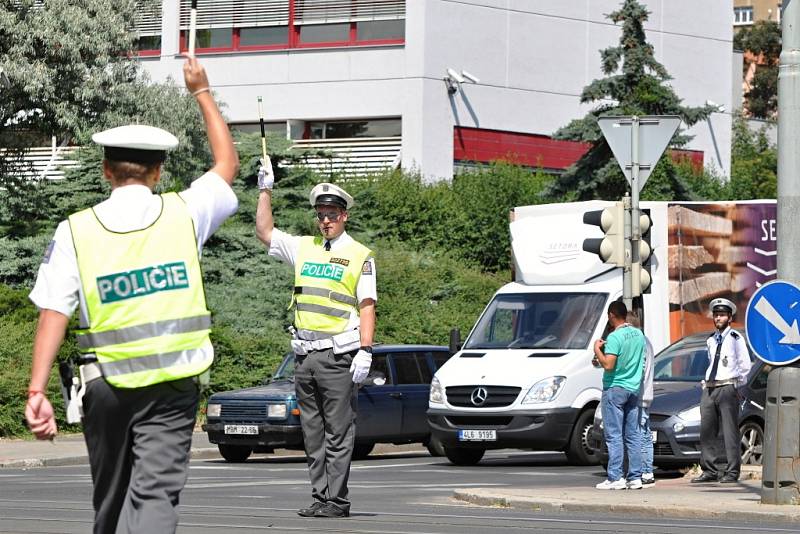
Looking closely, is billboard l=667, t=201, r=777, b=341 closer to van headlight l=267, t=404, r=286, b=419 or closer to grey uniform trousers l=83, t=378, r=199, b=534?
van headlight l=267, t=404, r=286, b=419

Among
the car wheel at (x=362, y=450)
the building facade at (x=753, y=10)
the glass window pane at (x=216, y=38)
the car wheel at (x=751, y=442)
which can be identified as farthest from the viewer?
the building facade at (x=753, y=10)

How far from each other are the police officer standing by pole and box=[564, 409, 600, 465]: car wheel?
3.00 metres

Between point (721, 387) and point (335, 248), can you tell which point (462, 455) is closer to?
point (721, 387)

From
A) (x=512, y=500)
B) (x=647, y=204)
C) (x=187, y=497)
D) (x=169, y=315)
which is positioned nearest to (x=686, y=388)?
(x=647, y=204)

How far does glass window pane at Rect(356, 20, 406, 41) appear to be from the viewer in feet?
150

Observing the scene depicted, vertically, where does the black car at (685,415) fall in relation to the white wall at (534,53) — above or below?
below

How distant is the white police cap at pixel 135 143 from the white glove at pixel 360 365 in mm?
4823

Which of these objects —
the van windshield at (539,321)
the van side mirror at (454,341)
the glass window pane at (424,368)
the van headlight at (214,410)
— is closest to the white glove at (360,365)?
the van windshield at (539,321)

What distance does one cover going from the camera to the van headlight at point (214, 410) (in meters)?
21.2

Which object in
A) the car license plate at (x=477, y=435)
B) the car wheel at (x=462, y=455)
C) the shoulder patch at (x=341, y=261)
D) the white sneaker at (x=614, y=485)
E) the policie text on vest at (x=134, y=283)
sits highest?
the policie text on vest at (x=134, y=283)

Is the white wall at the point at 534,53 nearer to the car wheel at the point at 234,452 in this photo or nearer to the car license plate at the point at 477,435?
the car wheel at the point at 234,452

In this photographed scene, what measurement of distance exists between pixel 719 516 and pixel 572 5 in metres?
37.6

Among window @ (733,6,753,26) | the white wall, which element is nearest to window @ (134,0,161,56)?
the white wall

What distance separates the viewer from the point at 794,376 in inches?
506
